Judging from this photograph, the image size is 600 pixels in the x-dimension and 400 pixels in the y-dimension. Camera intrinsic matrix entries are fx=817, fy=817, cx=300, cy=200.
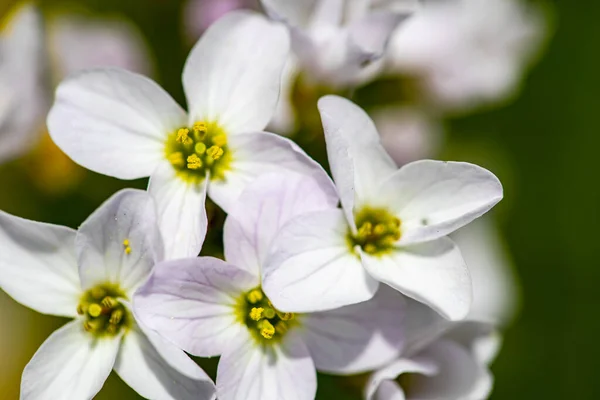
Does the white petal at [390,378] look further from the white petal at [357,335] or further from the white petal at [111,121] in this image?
the white petal at [111,121]

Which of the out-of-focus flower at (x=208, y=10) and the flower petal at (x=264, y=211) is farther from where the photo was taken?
the out-of-focus flower at (x=208, y=10)

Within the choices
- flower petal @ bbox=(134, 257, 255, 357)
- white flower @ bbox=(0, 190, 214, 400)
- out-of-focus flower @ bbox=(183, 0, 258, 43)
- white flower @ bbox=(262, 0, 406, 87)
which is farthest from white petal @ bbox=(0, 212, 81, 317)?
out-of-focus flower @ bbox=(183, 0, 258, 43)

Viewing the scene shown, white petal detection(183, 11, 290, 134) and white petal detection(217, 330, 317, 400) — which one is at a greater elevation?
white petal detection(183, 11, 290, 134)

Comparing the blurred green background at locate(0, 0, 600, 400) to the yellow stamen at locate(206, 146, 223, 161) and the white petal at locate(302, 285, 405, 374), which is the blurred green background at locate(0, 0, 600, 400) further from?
the white petal at locate(302, 285, 405, 374)

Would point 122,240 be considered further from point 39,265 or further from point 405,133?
point 405,133

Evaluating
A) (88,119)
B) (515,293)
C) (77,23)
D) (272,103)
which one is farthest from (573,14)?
(88,119)

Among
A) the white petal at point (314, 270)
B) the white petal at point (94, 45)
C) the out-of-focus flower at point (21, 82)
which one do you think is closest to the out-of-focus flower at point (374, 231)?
the white petal at point (314, 270)
